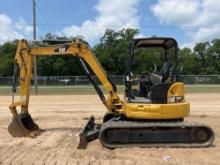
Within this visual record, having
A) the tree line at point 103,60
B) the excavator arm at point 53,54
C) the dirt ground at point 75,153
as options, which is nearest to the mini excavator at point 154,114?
the dirt ground at point 75,153

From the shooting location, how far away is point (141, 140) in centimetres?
1270

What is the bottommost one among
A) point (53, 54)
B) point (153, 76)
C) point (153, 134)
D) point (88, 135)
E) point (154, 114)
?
point (88, 135)

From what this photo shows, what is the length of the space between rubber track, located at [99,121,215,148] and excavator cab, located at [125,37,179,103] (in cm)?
70

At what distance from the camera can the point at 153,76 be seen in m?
13.5

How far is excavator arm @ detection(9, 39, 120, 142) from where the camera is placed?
1436 centimetres

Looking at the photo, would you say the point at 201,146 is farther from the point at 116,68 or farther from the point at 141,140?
the point at 116,68

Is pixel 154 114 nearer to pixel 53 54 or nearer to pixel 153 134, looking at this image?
pixel 153 134

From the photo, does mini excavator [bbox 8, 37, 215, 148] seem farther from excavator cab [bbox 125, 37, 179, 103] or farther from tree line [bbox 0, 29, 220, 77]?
tree line [bbox 0, 29, 220, 77]

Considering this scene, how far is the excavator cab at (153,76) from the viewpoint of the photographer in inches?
506

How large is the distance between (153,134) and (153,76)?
1651 mm

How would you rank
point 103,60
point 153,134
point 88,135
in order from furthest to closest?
point 103,60
point 88,135
point 153,134

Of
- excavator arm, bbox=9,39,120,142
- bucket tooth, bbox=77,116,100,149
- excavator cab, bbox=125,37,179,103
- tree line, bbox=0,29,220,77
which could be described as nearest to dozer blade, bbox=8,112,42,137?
excavator arm, bbox=9,39,120,142

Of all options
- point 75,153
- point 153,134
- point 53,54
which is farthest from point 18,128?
point 153,134

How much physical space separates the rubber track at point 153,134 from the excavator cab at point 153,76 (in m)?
0.70
